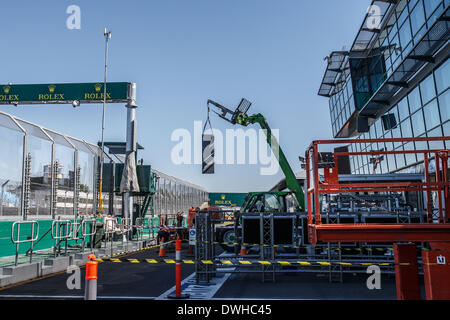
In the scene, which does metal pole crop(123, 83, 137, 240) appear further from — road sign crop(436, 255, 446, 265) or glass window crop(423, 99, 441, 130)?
road sign crop(436, 255, 446, 265)

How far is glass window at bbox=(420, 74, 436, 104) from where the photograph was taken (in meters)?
16.6

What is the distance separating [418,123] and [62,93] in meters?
18.2

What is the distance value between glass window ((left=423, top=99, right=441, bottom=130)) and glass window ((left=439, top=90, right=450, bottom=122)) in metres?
0.42

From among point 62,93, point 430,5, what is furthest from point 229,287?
point 62,93

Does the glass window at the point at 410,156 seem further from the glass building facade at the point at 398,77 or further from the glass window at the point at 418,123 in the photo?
the glass window at the point at 418,123

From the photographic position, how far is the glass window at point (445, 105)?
15031 mm

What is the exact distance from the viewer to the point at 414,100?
1870 centimetres

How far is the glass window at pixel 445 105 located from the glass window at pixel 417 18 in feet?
11.7

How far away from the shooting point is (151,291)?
858cm

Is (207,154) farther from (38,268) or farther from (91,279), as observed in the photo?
(91,279)

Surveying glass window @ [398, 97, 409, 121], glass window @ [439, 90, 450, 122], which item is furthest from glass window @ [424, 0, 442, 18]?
glass window @ [398, 97, 409, 121]
